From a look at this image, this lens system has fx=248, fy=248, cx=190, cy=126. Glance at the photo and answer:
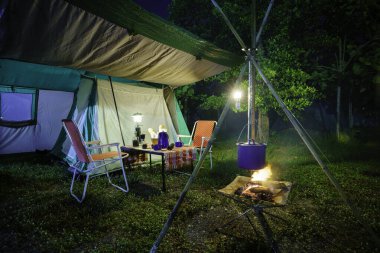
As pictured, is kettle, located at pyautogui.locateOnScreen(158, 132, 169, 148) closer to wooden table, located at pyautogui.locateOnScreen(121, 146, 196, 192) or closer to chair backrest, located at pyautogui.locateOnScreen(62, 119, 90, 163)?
wooden table, located at pyautogui.locateOnScreen(121, 146, 196, 192)

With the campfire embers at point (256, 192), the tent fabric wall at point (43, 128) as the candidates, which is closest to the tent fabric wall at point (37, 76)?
the tent fabric wall at point (43, 128)

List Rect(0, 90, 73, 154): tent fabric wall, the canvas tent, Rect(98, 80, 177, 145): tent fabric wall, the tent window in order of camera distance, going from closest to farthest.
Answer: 1. the canvas tent
2. Rect(98, 80, 177, 145): tent fabric wall
3. the tent window
4. Rect(0, 90, 73, 154): tent fabric wall

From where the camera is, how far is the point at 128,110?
5.88m

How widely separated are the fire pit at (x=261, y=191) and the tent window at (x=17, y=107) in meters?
6.81

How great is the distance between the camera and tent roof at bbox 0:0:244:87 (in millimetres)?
2598

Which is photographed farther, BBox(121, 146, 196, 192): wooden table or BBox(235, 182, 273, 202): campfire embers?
BBox(121, 146, 196, 192): wooden table

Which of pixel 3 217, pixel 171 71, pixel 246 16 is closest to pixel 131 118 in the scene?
pixel 171 71

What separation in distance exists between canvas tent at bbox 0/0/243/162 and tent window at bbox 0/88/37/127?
23 millimetres

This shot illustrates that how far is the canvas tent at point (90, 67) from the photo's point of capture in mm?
2773

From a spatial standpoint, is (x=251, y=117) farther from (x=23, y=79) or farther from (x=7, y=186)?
(x=23, y=79)

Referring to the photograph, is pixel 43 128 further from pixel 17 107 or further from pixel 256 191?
pixel 256 191

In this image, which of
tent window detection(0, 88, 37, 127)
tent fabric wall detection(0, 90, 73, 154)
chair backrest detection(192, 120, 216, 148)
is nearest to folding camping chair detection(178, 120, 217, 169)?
chair backrest detection(192, 120, 216, 148)

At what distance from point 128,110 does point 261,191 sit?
13.2 ft

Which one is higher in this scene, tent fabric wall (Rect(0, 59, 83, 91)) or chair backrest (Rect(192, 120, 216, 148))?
tent fabric wall (Rect(0, 59, 83, 91))
